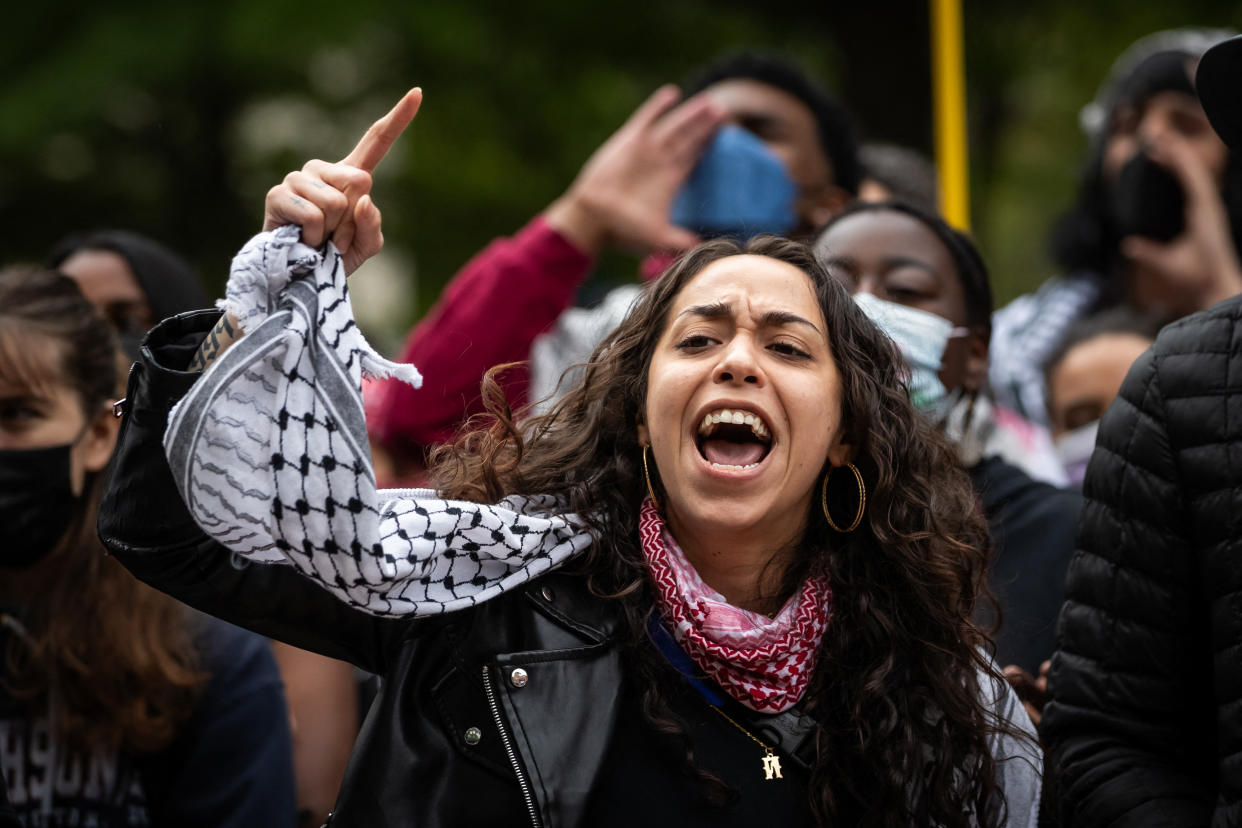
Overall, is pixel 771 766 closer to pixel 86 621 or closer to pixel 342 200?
pixel 342 200

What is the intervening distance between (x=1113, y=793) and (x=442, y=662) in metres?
1.16

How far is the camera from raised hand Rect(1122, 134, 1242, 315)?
15.1 feet

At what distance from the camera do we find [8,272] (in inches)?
133

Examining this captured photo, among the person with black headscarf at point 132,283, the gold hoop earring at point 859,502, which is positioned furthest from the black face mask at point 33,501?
the gold hoop earring at point 859,502

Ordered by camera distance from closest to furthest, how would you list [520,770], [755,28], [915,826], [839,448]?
[520,770], [915,826], [839,448], [755,28]

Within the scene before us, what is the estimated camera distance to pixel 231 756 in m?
3.04

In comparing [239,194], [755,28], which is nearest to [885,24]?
[755,28]

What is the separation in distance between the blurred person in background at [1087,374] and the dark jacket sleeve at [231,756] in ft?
7.93

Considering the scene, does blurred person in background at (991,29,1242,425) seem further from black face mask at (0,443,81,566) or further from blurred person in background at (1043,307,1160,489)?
black face mask at (0,443,81,566)

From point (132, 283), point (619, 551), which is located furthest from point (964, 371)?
point (132, 283)

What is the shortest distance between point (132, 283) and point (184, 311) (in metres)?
0.69

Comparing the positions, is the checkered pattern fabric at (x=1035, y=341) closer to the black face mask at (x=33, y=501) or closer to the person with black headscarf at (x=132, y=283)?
the person with black headscarf at (x=132, y=283)

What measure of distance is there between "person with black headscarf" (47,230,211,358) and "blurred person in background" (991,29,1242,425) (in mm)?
2673

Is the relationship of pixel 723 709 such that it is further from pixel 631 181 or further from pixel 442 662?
pixel 631 181
